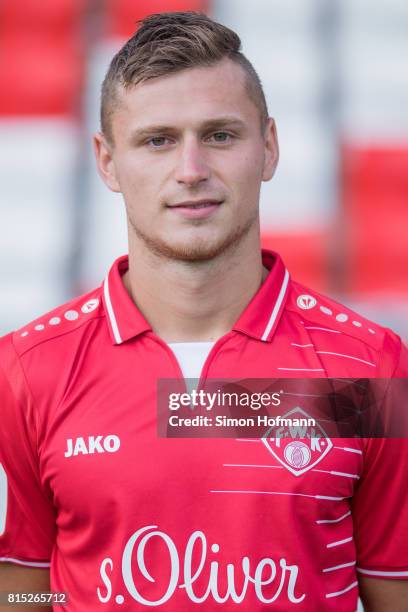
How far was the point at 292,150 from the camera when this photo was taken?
9.82ft

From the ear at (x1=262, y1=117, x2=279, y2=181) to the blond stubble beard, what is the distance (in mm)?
113

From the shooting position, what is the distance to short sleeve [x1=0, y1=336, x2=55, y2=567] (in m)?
1.49

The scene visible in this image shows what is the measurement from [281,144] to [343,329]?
1538mm

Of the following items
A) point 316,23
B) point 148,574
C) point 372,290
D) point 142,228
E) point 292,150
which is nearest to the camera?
point 148,574

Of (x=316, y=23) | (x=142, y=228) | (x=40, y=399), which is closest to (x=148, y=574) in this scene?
(x=40, y=399)

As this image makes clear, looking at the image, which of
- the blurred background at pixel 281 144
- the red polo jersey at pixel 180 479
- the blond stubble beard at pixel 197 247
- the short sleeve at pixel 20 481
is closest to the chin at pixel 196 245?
Answer: the blond stubble beard at pixel 197 247

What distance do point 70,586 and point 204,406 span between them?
1.23ft

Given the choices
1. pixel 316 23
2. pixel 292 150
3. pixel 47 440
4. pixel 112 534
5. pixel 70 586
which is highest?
pixel 316 23

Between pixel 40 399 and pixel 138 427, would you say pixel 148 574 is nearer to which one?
pixel 138 427

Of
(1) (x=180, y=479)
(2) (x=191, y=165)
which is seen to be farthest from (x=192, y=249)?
(1) (x=180, y=479)

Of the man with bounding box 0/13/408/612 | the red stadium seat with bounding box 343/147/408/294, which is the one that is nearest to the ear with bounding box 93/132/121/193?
the man with bounding box 0/13/408/612

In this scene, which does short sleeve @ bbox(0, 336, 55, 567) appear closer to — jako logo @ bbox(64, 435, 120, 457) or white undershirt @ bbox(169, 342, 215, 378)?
jako logo @ bbox(64, 435, 120, 457)

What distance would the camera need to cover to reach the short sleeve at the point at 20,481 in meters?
1.49

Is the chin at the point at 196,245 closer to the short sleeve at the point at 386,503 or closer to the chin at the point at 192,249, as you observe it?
the chin at the point at 192,249
